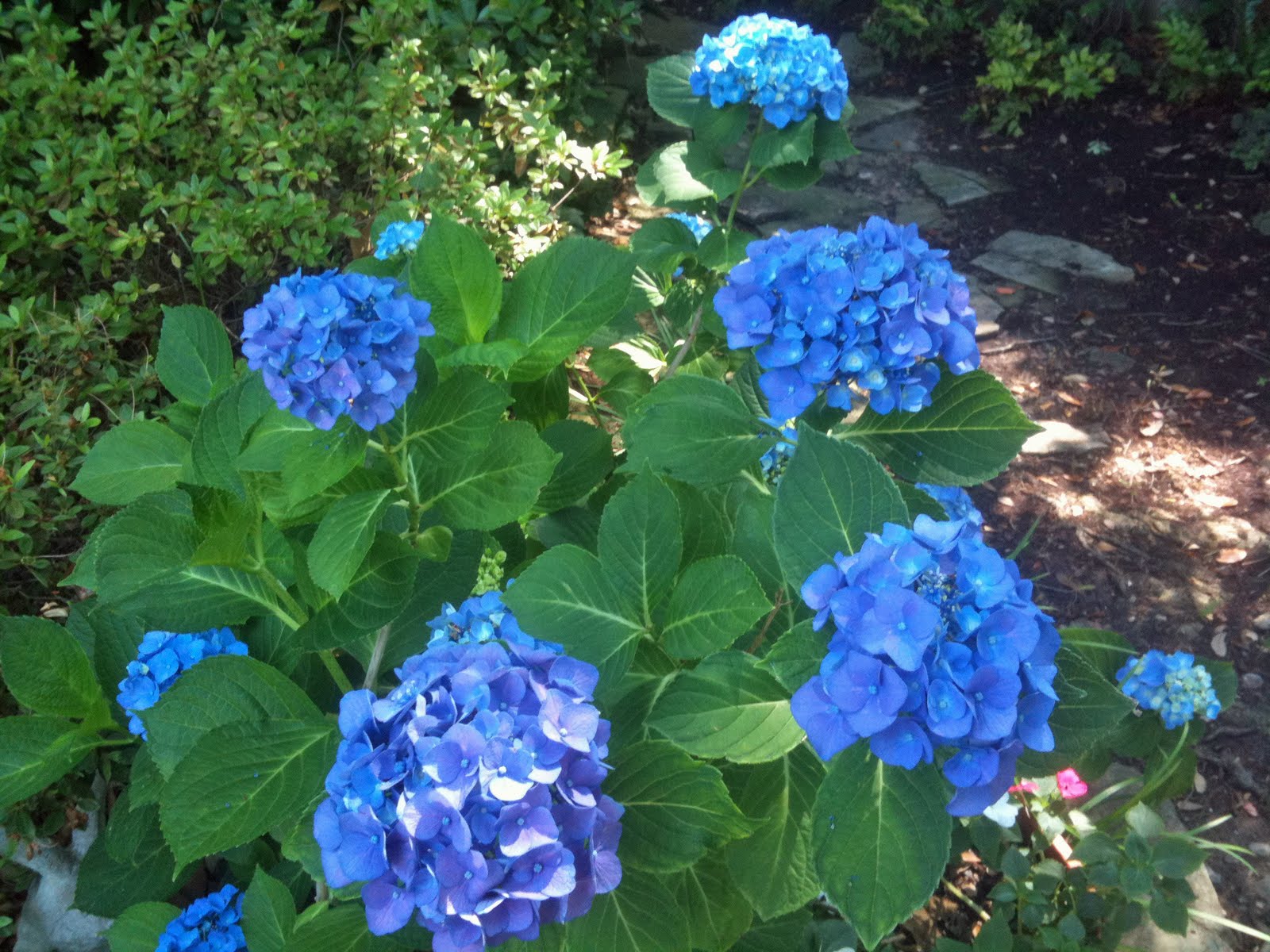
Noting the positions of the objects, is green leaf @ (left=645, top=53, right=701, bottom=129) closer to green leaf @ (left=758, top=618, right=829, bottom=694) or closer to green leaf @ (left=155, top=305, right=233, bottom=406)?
green leaf @ (left=155, top=305, right=233, bottom=406)

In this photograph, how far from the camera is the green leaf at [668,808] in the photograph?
104 centimetres

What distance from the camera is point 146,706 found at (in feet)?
4.63

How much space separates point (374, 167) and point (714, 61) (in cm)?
162

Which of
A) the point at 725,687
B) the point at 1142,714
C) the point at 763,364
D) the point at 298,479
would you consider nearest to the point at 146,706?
the point at 298,479

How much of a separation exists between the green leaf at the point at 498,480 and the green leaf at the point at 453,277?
21cm

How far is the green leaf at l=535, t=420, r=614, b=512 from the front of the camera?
5.47 feet

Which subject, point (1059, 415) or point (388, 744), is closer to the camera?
point (388, 744)

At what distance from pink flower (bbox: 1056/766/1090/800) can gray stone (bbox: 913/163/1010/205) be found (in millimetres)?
3442

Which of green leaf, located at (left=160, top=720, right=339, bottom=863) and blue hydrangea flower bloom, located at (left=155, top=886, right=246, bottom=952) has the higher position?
green leaf, located at (left=160, top=720, right=339, bottom=863)

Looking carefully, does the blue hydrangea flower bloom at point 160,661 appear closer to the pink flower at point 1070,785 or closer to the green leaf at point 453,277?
the green leaf at point 453,277

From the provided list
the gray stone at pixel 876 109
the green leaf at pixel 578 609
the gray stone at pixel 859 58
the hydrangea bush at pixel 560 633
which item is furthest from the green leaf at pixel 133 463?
the gray stone at pixel 859 58

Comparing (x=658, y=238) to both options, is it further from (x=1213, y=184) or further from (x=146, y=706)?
(x=1213, y=184)

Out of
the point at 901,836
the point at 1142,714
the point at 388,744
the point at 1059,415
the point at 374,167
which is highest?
the point at 388,744

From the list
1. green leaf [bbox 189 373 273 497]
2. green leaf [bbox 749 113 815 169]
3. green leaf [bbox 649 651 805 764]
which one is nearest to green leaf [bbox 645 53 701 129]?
green leaf [bbox 749 113 815 169]
